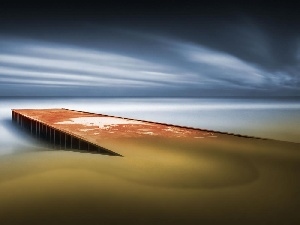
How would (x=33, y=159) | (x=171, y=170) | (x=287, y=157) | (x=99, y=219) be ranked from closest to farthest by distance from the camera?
1. (x=99, y=219)
2. (x=171, y=170)
3. (x=287, y=157)
4. (x=33, y=159)

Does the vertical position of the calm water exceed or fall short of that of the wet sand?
it exceeds it

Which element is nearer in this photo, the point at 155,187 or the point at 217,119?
the point at 155,187

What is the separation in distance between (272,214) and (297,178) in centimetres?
207

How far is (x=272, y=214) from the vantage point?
4.86m

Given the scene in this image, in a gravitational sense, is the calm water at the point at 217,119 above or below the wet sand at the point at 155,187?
above

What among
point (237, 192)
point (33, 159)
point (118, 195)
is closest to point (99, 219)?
point (118, 195)

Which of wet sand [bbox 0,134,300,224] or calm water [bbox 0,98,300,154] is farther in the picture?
calm water [bbox 0,98,300,154]

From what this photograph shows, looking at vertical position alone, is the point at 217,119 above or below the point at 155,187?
above

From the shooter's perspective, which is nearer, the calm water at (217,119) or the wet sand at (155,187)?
the wet sand at (155,187)

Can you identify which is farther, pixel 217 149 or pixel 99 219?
pixel 217 149

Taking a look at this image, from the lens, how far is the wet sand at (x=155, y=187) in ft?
16.0

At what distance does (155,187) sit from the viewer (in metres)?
6.13

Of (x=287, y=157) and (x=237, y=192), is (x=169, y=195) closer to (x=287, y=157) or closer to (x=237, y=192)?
(x=237, y=192)

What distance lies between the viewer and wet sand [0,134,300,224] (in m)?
4.89
